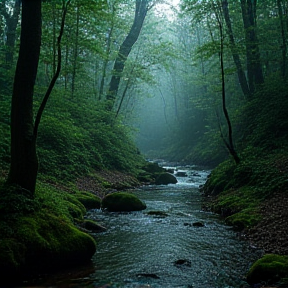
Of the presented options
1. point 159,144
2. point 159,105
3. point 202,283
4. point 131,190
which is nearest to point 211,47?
point 131,190

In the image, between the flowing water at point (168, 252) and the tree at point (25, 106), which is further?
the tree at point (25, 106)

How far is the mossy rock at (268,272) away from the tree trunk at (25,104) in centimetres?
512

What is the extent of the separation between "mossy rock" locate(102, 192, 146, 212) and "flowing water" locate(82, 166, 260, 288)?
0.46 meters

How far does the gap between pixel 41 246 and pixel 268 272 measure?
4199mm

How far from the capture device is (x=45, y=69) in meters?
21.2

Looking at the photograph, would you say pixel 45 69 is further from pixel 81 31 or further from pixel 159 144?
pixel 159 144

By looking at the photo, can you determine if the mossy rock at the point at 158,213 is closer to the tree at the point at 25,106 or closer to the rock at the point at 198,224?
the rock at the point at 198,224

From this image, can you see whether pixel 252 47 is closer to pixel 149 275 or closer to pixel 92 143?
pixel 92 143

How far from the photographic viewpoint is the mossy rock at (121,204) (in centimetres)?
1120

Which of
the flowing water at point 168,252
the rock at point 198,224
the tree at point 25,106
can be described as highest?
the tree at point 25,106

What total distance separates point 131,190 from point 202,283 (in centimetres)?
1085

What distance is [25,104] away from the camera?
22.6ft

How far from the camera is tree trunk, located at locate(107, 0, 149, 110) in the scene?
22484mm

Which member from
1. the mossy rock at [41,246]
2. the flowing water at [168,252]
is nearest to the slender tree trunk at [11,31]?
the flowing water at [168,252]
